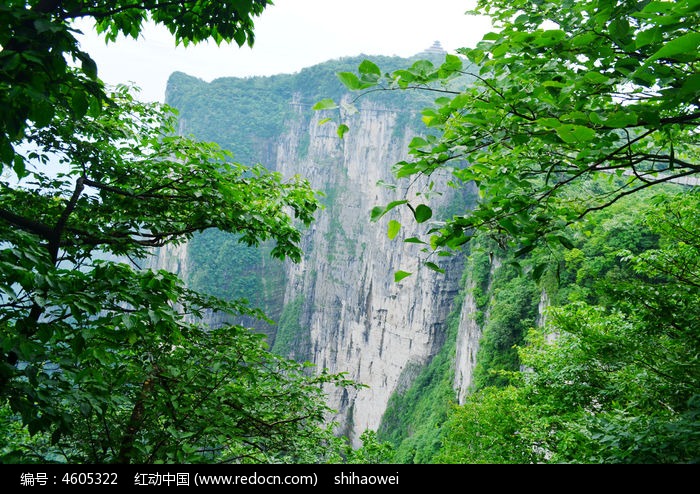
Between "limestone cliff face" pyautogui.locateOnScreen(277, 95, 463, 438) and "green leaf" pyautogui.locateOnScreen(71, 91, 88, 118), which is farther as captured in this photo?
"limestone cliff face" pyautogui.locateOnScreen(277, 95, 463, 438)

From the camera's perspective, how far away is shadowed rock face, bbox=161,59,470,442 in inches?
1478

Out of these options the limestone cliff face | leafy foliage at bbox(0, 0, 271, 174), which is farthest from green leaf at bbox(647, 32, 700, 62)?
the limestone cliff face

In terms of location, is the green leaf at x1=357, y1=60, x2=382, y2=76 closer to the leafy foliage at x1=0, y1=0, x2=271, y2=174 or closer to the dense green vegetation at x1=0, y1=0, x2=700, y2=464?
the dense green vegetation at x1=0, y1=0, x2=700, y2=464

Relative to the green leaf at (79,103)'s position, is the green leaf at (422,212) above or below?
below

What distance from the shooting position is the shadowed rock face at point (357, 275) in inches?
1478

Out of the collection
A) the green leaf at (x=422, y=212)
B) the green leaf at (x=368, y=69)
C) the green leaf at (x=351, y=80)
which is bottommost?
the green leaf at (x=422, y=212)

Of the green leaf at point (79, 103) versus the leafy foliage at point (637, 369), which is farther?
the leafy foliage at point (637, 369)

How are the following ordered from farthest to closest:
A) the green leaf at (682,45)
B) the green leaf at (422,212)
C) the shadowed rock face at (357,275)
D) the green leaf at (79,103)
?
the shadowed rock face at (357,275) < the green leaf at (79,103) < the green leaf at (422,212) < the green leaf at (682,45)

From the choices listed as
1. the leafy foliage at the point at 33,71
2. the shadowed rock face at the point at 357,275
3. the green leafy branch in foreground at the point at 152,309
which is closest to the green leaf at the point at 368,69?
the leafy foliage at the point at 33,71

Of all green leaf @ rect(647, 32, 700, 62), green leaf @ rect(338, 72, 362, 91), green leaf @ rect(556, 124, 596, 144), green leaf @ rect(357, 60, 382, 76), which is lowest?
green leaf @ rect(556, 124, 596, 144)

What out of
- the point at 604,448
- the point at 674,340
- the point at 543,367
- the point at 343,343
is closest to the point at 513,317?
the point at 543,367

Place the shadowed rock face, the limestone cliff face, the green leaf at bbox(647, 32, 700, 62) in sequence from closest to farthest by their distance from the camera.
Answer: the green leaf at bbox(647, 32, 700, 62)
the limestone cliff face
the shadowed rock face

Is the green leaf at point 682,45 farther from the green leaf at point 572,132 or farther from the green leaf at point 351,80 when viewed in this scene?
the green leaf at point 351,80
